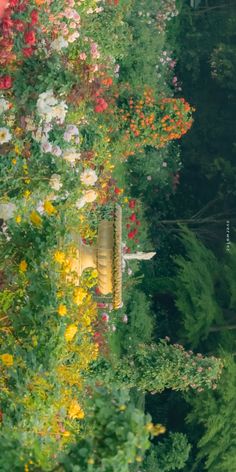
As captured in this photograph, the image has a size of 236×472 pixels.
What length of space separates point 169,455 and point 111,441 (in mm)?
8575

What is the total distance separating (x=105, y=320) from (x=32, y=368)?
5.26 meters

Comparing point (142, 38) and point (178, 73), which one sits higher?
point (142, 38)

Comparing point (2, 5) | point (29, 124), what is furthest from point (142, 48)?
point (2, 5)

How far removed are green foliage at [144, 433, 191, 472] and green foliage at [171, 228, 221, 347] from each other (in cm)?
157

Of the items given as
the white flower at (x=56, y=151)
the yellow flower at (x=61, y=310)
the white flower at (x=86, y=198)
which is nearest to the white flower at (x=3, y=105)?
the white flower at (x=56, y=151)

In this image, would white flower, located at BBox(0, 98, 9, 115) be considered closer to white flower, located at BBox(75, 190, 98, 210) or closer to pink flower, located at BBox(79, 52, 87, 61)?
white flower, located at BBox(75, 190, 98, 210)

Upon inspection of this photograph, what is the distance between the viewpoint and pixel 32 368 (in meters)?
5.65

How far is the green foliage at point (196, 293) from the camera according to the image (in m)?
12.6

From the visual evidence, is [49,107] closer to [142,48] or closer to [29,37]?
[29,37]

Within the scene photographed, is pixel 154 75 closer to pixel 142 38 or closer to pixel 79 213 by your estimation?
Result: pixel 142 38

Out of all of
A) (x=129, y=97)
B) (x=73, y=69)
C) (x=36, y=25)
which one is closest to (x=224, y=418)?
(x=129, y=97)

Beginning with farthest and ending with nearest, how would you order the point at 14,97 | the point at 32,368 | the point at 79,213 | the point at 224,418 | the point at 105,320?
1. the point at 224,418
2. the point at 105,320
3. the point at 79,213
4. the point at 14,97
5. the point at 32,368

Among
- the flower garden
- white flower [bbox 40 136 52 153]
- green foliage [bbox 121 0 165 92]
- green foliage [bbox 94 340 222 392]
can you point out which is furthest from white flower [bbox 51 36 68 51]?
green foliage [bbox 121 0 165 92]

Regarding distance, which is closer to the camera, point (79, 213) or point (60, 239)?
point (60, 239)
